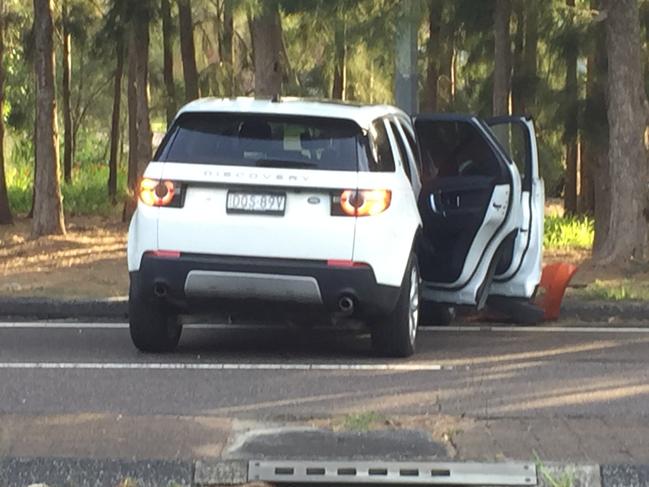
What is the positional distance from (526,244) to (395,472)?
420cm

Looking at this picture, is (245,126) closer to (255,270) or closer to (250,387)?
(255,270)

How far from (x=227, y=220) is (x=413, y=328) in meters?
1.66

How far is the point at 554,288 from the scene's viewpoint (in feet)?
33.7

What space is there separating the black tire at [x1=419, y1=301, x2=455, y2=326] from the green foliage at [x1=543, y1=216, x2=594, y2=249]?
25.4 ft

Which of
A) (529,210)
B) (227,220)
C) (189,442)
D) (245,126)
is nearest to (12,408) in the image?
(189,442)

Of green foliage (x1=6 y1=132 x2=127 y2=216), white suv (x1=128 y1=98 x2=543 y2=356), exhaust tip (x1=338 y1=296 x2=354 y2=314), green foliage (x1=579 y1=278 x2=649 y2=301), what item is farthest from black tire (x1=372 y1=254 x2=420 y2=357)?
green foliage (x1=6 y1=132 x2=127 y2=216)

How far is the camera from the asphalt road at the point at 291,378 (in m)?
6.45

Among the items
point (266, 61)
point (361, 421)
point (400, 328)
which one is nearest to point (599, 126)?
point (266, 61)

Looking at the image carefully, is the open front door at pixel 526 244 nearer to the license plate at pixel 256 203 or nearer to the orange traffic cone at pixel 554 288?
the orange traffic cone at pixel 554 288

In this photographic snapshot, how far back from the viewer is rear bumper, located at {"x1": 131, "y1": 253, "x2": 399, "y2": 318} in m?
7.60

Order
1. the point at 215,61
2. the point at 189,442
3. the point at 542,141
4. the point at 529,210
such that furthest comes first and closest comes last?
the point at 215,61, the point at 542,141, the point at 529,210, the point at 189,442

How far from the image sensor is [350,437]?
5902 mm

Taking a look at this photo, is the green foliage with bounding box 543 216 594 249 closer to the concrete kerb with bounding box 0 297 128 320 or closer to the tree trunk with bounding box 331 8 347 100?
the tree trunk with bounding box 331 8 347 100

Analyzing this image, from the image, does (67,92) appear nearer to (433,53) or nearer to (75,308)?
(433,53)
